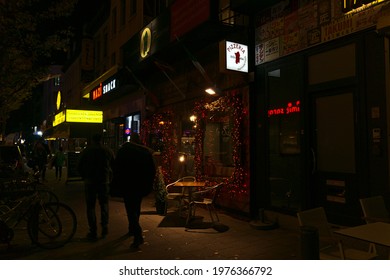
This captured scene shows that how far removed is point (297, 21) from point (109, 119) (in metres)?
14.1

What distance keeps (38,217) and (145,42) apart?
7.55 meters

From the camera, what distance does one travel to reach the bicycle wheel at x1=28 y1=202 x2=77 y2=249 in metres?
5.50

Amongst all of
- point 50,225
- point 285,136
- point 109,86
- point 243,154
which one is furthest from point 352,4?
point 109,86

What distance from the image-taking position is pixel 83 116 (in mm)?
16750

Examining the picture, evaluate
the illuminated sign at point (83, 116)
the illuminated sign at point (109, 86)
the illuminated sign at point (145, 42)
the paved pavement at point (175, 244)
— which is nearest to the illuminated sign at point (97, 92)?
the illuminated sign at point (109, 86)

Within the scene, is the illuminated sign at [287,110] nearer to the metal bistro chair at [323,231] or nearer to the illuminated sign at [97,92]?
the metal bistro chair at [323,231]

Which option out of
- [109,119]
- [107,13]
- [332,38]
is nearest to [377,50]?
[332,38]

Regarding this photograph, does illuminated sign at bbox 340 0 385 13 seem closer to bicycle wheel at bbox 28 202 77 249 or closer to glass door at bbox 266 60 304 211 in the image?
glass door at bbox 266 60 304 211

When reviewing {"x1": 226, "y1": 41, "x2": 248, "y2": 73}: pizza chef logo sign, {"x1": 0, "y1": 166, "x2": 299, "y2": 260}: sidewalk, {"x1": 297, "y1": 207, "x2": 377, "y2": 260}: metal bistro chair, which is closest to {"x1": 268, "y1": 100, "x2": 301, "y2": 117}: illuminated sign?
{"x1": 226, "y1": 41, "x2": 248, "y2": 73}: pizza chef logo sign

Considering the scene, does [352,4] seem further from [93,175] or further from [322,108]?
[93,175]

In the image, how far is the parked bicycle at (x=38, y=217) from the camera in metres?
5.51

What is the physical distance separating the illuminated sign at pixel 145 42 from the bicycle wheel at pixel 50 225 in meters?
6.87

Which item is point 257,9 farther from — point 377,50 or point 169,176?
point 169,176

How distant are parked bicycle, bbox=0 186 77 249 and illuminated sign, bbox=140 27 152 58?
22.5 feet
